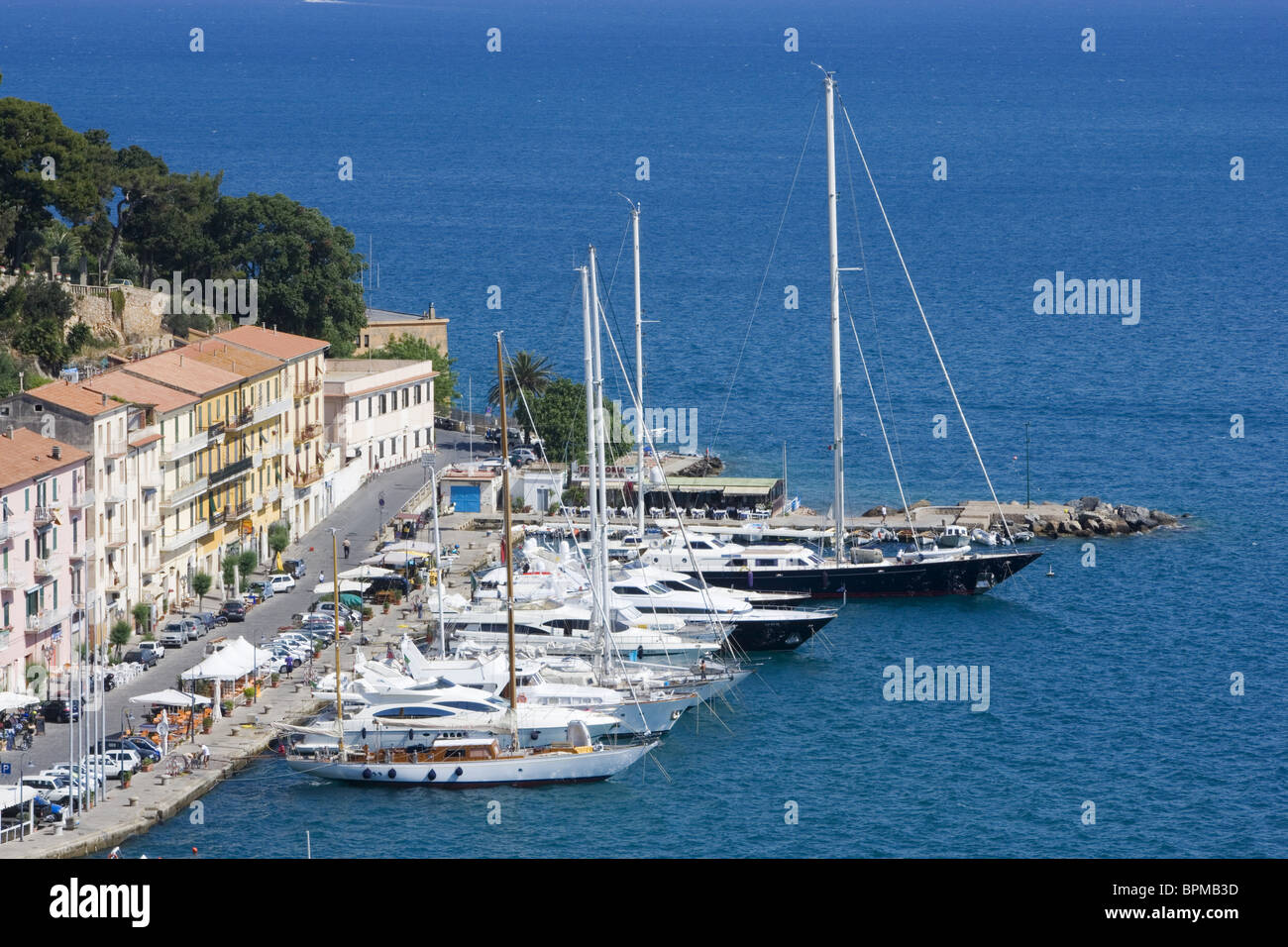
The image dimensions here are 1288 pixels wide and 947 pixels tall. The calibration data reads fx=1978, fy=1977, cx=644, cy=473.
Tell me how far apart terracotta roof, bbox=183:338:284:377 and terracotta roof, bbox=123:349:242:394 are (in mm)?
869

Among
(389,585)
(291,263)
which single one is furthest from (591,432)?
(291,263)

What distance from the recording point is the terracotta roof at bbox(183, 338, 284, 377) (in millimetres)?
76000

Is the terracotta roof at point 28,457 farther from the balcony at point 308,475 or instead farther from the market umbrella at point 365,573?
the balcony at point 308,475

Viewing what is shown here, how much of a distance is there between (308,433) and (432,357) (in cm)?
2230

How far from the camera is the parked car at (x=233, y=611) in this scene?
6569 cm

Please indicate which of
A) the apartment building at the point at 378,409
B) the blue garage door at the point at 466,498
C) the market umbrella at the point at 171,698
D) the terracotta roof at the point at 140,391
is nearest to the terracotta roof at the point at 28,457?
the terracotta roof at the point at 140,391

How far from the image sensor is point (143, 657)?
5994 cm

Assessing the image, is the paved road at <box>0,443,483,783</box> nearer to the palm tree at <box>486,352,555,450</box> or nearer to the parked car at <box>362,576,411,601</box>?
the parked car at <box>362,576,411,601</box>

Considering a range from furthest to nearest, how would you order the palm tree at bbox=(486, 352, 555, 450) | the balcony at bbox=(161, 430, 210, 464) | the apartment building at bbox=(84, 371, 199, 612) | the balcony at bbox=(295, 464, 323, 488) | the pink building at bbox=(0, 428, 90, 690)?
the palm tree at bbox=(486, 352, 555, 450) → the balcony at bbox=(295, 464, 323, 488) → the balcony at bbox=(161, 430, 210, 464) → the apartment building at bbox=(84, 371, 199, 612) → the pink building at bbox=(0, 428, 90, 690)

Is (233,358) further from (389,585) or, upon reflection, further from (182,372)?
(389,585)

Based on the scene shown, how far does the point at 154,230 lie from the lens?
9500 centimetres

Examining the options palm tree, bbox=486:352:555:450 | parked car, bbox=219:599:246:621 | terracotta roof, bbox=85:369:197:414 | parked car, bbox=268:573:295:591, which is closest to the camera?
parked car, bbox=219:599:246:621

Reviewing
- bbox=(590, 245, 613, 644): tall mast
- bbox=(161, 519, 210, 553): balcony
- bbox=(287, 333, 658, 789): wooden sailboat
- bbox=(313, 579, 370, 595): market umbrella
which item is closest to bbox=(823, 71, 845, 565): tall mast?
bbox=(590, 245, 613, 644): tall mast
